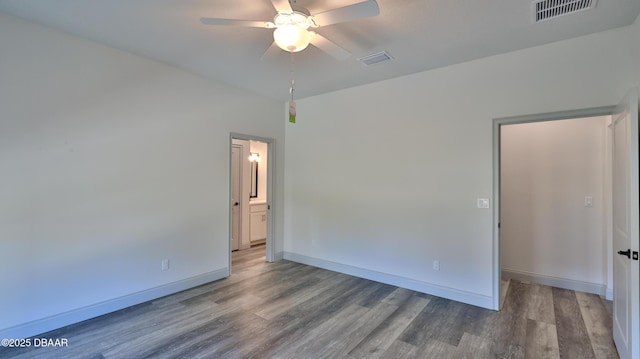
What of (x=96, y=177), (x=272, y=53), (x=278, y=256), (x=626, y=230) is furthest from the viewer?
(x=278, y=256)

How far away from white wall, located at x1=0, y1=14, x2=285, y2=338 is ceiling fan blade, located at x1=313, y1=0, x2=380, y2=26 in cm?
240

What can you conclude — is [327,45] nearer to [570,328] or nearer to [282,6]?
[282,6]

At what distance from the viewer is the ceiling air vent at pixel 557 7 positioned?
220cm

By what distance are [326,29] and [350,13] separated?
2.74 ft

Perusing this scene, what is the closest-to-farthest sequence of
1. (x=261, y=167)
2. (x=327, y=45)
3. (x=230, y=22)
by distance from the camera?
(x=230, y=22)
(x=327, y=45)
(x=261, y=167)

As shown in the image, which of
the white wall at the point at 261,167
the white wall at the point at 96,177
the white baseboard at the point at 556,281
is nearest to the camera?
the white wall at the point at 96,177

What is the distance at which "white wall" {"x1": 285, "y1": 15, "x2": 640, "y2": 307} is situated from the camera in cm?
278

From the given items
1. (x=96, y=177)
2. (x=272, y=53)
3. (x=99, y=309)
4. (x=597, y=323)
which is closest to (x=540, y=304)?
(x=597, y=323)

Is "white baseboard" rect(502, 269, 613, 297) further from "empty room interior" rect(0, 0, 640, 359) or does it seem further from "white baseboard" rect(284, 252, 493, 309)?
"white baseboard" rect(284, 252, 493, 309)

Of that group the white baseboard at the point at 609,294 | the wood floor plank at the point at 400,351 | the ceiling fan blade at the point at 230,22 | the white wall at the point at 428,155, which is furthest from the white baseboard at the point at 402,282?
the ceiling fan blade at the point at 230,22

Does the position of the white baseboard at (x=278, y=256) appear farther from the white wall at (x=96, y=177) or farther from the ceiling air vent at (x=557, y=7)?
the ceiling air vent at (x=557, y=7)

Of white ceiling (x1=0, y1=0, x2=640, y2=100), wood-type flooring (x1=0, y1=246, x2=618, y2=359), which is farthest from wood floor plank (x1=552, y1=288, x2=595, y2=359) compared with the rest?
white ceiling (x1=0, y1=0, x2=640, y2=100)

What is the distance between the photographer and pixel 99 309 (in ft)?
9.72

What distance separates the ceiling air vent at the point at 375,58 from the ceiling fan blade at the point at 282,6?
1.45 metres
